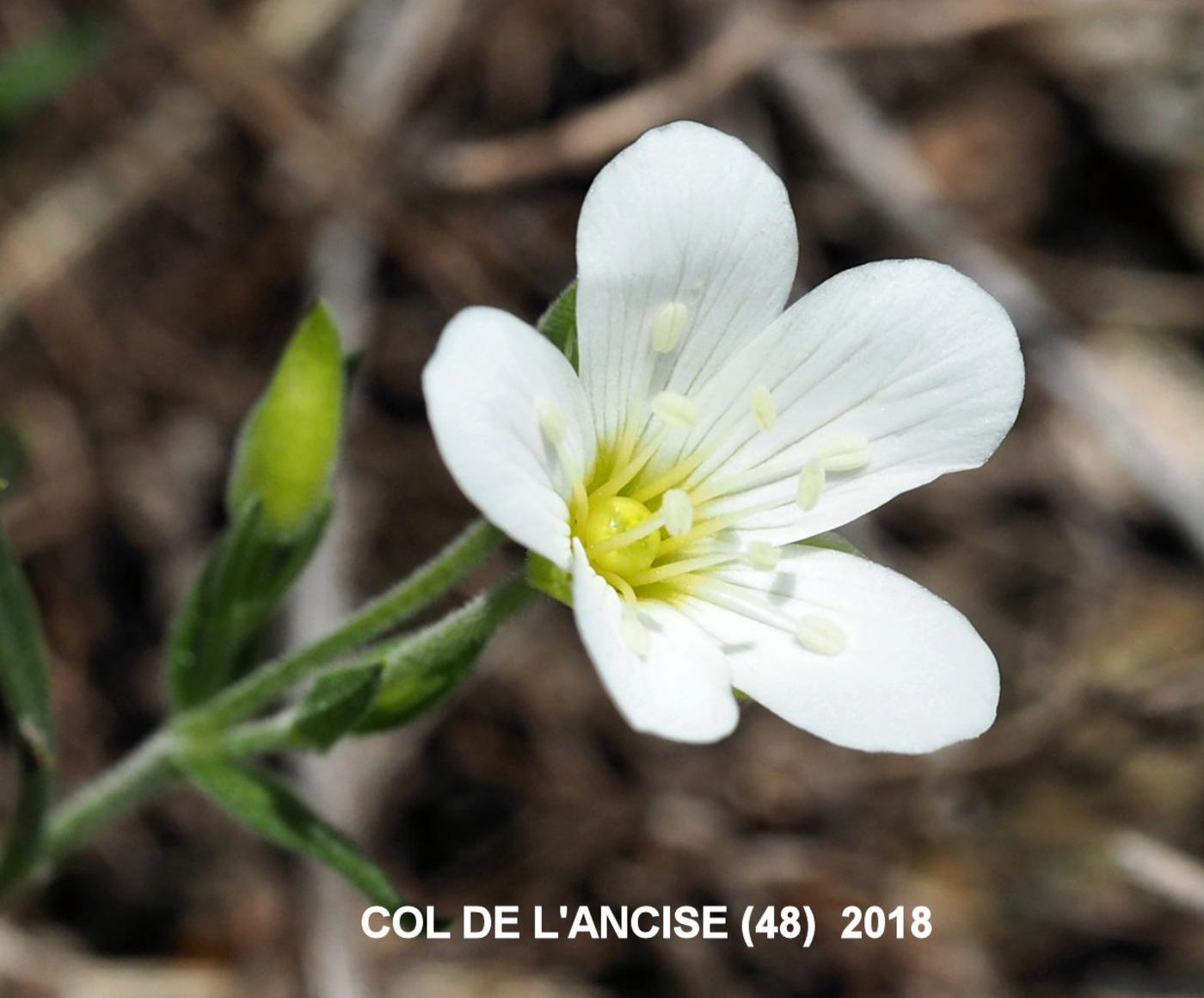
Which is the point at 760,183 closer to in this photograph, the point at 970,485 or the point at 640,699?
the point at 640,699

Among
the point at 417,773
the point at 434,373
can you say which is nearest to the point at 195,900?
the point at 417,773

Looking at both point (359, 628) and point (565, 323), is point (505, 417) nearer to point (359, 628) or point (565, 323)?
point (565, 323)

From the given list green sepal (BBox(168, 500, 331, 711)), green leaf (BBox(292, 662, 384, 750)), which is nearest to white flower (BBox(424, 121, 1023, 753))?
green leaf (BBox(292, 662, 384, 750))

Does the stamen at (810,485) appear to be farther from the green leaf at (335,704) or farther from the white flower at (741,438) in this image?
the green leaf at (335,704)

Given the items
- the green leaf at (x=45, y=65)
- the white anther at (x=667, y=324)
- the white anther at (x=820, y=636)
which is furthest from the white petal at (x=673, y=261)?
the green leaf at (x=45, y=65)

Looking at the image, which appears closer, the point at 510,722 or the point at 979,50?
the point at 510,722

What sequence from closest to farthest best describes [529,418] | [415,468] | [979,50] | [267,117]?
[529,418] → [415,468] → [267,117] → [979,50]

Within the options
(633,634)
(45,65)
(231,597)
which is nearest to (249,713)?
(231,597)
